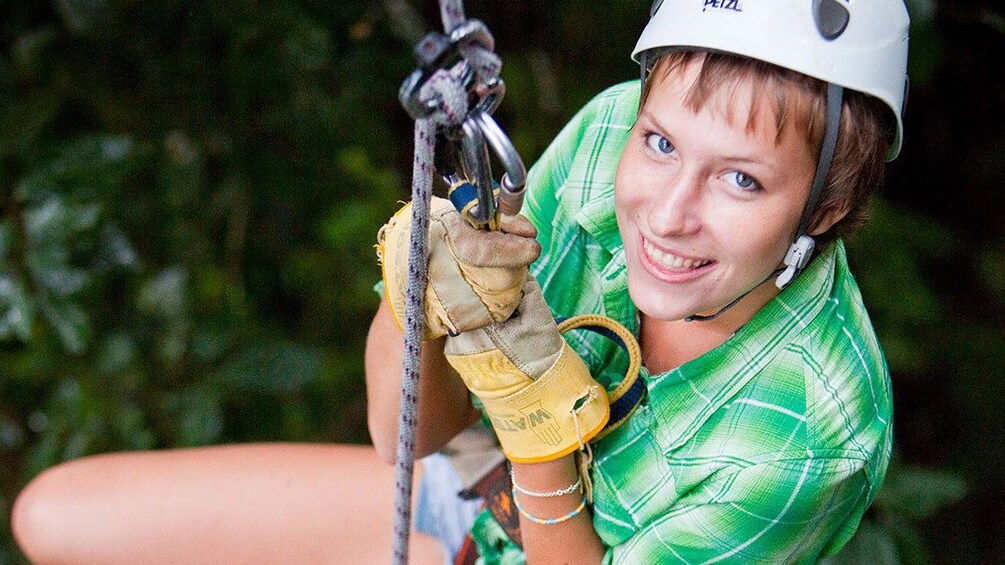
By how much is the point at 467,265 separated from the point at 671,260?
19cm

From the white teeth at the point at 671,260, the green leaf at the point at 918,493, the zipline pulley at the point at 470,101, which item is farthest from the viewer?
the green leaf at the point at 918,493

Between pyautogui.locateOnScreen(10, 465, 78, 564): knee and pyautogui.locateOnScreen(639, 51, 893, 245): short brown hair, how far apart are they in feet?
2.80

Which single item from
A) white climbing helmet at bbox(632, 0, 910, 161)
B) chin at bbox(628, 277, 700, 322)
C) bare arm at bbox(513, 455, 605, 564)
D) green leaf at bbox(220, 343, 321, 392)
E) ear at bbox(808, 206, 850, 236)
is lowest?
green leaf at bbox(220, 343, 321, 392)

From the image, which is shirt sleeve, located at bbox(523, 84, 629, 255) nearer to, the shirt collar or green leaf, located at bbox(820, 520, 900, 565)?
the shirt collar

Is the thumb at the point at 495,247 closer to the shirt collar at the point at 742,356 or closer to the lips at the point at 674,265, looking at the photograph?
the lips at the point at 674,265

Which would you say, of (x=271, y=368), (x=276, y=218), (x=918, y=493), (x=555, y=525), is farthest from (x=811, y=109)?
(x=276, y=218)

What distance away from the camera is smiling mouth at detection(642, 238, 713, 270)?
0.89 meters

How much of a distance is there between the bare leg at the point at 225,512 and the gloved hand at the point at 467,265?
1.43ft

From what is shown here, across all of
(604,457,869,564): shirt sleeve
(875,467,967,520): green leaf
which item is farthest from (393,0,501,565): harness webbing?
(875,467,967,520): green leaf

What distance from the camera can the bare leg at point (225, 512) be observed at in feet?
4.02

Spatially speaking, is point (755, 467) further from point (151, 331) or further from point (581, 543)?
point (151, 331)

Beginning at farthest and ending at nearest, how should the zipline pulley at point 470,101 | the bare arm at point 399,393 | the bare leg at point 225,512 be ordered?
the bare leg at point 225,512, the bare arm at point 399,393, the zipline pulley at point 470,101

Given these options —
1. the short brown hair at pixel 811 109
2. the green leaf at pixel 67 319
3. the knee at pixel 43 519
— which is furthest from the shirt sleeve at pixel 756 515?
the green leaf at pixel 67 319

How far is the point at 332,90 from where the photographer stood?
1.80m
